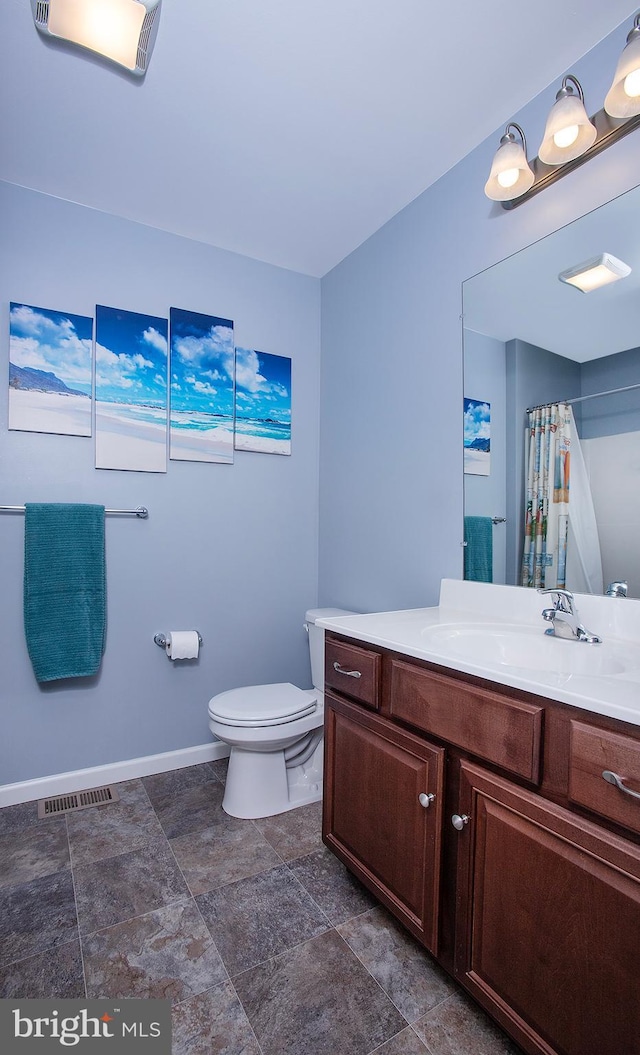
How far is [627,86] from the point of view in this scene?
4.02 feet

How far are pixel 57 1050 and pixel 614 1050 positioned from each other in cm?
98

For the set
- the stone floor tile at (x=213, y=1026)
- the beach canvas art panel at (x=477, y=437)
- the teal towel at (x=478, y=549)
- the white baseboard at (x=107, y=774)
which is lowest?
the stone floor tile at (x=213, y=1026)

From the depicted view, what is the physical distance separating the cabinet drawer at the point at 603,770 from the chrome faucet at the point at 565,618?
500 mm

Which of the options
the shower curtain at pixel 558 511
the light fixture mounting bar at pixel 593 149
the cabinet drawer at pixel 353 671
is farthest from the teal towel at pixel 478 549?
the light fixture mounting bar at pixel 593 149

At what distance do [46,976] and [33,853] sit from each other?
23.0 inches

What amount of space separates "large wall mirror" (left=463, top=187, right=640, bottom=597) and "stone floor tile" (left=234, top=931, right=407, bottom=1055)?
112 centimetres

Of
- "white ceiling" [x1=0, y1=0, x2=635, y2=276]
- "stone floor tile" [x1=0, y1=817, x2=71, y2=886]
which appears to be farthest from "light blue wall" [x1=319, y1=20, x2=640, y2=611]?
"stone floor tile" [x1=0, y1=817, x2=71, y2=886]

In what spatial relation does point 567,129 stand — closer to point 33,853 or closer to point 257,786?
point 257,786

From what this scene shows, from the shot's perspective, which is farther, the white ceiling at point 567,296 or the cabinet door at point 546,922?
the white ceiling at point 567,296

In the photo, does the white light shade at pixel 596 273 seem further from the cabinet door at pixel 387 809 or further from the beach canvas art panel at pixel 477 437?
the cabinet door at pixel 387 809

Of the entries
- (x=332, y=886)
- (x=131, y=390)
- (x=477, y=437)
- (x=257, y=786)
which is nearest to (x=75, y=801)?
(x=257, y=786)

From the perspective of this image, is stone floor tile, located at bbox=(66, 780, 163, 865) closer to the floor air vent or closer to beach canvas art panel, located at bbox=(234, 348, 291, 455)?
the floor air vent

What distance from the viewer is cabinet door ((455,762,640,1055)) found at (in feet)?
2.69

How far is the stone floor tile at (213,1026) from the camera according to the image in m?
1.08
